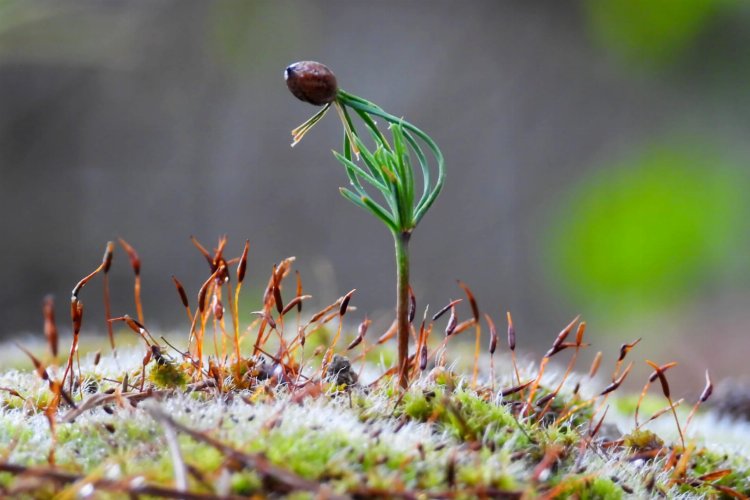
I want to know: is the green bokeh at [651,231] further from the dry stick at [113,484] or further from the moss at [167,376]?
the dry stick at [113,484]

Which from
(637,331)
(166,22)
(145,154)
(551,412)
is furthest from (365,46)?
(551,412)

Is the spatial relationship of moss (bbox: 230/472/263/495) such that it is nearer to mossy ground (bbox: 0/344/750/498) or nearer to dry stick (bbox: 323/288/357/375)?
mossy ground (bbox: 0/344/750/498)

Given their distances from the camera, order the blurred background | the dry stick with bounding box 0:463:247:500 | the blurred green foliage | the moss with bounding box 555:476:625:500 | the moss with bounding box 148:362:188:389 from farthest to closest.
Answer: the blurred green foliage < the blurred background < the moss with bounding box 148:362:188:389 < the moss with bounding box 555:476:625:500 < the dry stick with bounding box 0:463:247:500

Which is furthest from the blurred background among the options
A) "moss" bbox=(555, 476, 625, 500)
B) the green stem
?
"moss" bbox=(555, 476, 625, 500)

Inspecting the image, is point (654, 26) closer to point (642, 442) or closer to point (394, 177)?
point (642, 442)

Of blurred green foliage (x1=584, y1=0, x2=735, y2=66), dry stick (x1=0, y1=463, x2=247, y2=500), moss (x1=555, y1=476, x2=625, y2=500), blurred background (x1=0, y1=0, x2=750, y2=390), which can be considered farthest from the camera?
blurred green foliage (x1=584, y1=0, x2=735, y2=66)

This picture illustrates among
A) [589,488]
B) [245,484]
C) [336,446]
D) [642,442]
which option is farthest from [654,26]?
[245,484]

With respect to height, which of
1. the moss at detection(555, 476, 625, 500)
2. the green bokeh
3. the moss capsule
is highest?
the moss capsule

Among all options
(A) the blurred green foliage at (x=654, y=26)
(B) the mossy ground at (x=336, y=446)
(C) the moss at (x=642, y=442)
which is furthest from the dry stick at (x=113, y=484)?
(A) the blurred green foliage at (x=654, y=26)
